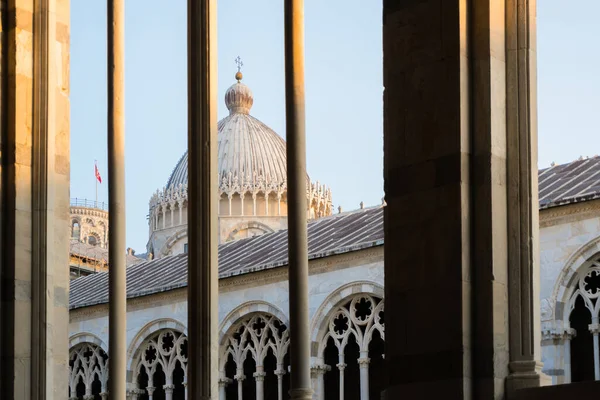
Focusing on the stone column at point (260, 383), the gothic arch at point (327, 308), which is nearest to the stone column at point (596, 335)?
the gothic arch at point (327, 308)

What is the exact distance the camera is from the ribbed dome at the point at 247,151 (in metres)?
57.3

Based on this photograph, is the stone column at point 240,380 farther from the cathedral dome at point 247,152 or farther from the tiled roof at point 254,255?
the cathedral dome at point 247,152

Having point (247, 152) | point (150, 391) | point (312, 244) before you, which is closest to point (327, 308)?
point (312, 244)

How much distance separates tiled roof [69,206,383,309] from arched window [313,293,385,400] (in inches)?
50.9

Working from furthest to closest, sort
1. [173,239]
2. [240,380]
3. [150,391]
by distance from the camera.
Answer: [173,239]
[150,391]
[240,380]

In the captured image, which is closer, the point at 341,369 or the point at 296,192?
the point at 296,192

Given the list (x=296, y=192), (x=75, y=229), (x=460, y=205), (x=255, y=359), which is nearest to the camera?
(x=460, y=205)

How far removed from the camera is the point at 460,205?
915 centimetres

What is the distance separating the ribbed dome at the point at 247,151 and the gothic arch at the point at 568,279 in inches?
1229

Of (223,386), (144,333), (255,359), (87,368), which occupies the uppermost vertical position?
(144,333)

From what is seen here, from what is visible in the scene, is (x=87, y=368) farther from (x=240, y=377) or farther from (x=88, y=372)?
(x=240, y=377)

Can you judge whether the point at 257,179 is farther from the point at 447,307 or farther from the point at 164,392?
the point at 447,307

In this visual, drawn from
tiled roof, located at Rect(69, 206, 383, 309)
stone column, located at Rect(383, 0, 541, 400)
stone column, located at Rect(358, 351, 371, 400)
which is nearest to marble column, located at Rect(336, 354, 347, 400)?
stone column, located at Rect(358, 351, 371, 400)

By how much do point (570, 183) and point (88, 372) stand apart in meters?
13.4
